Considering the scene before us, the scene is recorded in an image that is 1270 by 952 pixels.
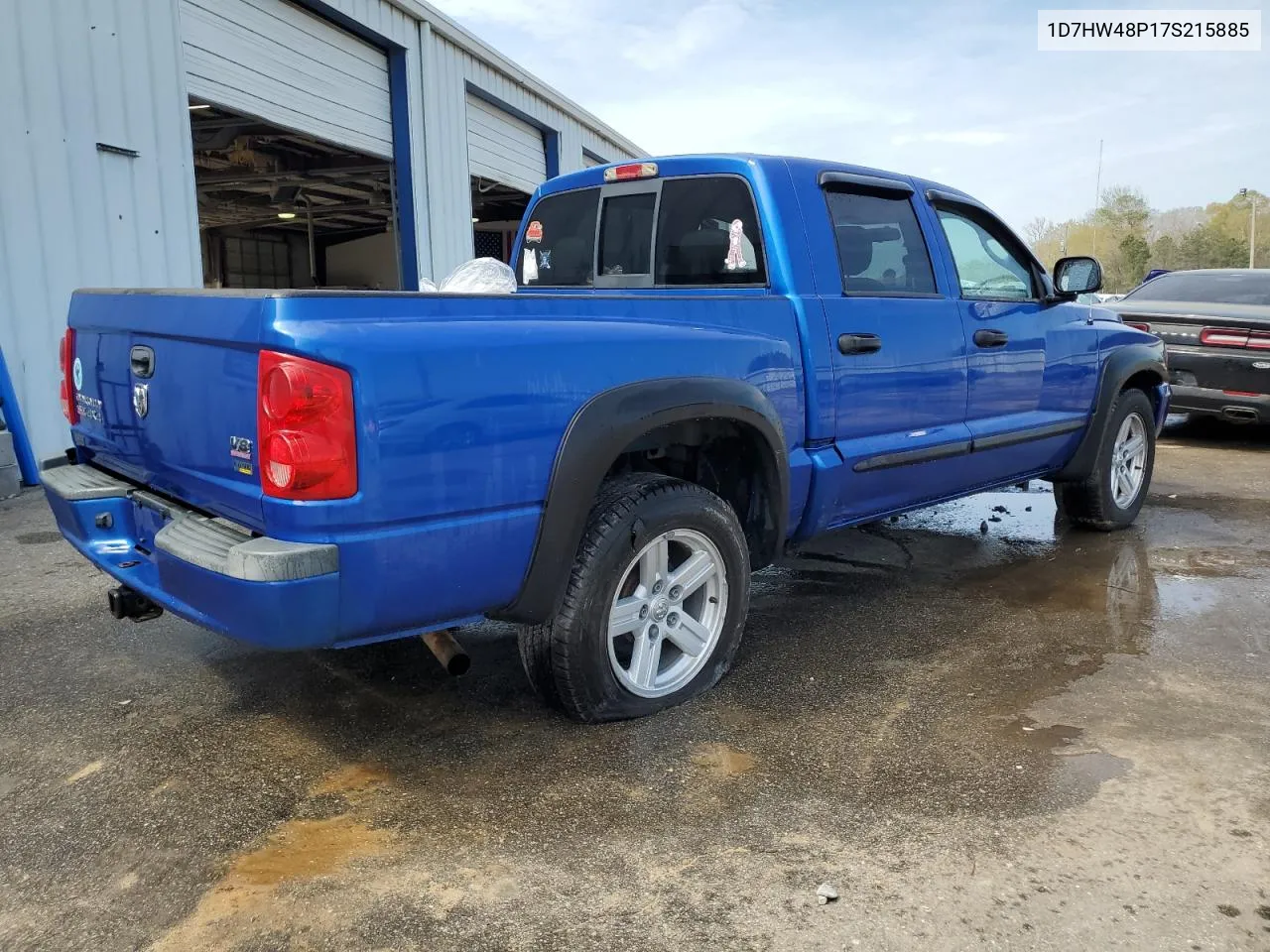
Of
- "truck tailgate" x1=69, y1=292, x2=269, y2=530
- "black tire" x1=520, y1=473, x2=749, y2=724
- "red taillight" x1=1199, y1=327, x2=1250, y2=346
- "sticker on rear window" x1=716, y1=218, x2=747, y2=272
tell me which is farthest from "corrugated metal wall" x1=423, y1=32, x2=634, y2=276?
"black tire" x1=520, y1=473, x2=749, y2=724

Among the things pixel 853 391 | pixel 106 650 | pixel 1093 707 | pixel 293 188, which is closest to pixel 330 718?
pixel 106 650

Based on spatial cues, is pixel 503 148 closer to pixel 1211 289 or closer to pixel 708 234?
pixel 1211 289

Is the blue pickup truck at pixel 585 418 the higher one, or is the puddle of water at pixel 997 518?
the blue pickup truck at pixel 585 418

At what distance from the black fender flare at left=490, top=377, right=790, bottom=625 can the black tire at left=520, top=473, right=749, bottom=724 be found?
7cm

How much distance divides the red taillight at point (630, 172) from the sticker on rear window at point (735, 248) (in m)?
0.51

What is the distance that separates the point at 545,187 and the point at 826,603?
2283mm

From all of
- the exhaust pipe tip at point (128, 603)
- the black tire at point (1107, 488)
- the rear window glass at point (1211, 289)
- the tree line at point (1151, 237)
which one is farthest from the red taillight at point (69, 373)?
the tree line at point (1151, 237)

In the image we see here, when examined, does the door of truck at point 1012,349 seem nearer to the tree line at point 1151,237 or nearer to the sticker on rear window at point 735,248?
the sticker on rear window at point 735,248

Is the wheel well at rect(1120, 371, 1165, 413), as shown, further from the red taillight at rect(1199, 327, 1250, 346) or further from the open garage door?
the open garage door

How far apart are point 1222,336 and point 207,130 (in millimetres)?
10629

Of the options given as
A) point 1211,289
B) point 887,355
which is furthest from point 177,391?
point 1211,289

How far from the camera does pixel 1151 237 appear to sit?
3110 inches

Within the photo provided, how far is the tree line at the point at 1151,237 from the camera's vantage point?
210 feet

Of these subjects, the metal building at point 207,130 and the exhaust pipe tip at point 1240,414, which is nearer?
the metal building at point 207,130
